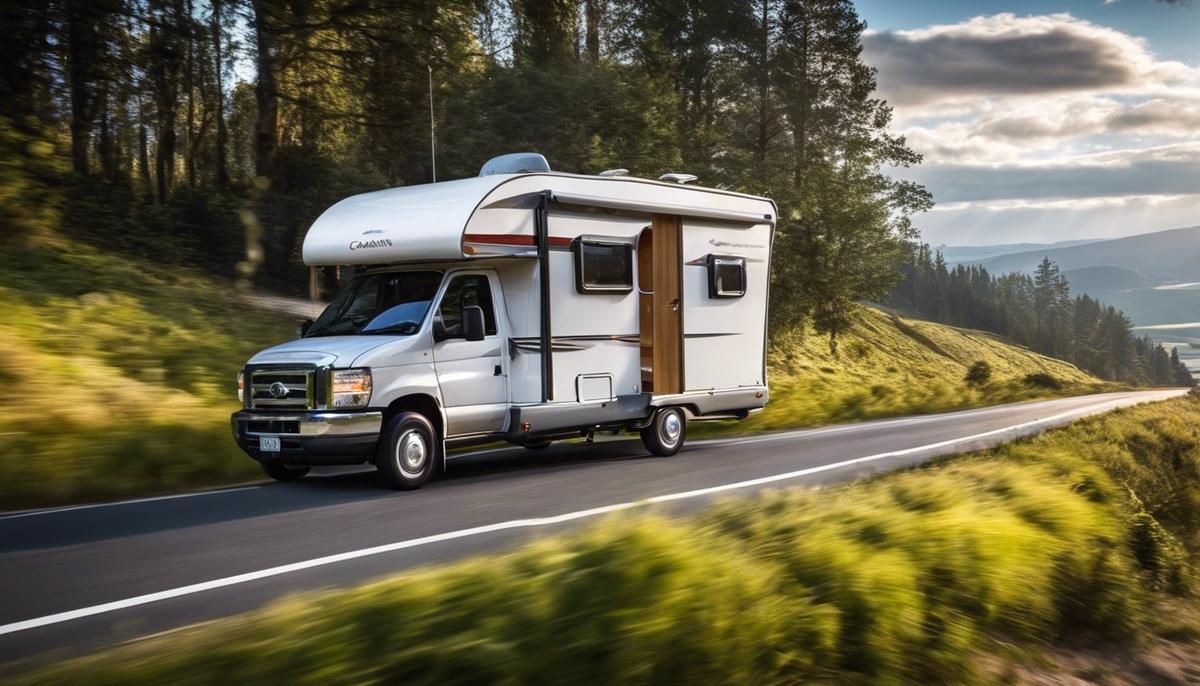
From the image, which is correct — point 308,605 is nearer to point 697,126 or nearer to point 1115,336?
point 697,126

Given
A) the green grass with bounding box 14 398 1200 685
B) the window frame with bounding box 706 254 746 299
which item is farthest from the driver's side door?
the green grass with bounding box 14 398 1200 685

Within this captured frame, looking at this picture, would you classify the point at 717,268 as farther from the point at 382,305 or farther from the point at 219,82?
the point at 219,82

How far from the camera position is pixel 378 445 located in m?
10.4

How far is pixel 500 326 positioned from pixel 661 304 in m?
2.70

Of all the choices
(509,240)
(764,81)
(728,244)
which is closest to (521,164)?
(509,240)

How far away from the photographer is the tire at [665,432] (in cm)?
1360

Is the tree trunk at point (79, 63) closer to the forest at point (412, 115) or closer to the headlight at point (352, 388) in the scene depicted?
the forest at point (412, 115)

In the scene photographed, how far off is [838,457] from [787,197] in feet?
72.3

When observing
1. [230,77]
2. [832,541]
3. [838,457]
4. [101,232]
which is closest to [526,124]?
[230,77]

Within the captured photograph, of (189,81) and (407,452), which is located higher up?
(189,81)

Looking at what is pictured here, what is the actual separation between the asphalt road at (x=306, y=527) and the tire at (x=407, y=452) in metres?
0.20

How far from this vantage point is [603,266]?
1258 centimetres

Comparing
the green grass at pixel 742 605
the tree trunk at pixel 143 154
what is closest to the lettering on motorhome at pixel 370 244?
the green grass at pixel 742 605

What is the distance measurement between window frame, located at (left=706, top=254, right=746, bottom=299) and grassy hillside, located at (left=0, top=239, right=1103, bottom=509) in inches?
152
